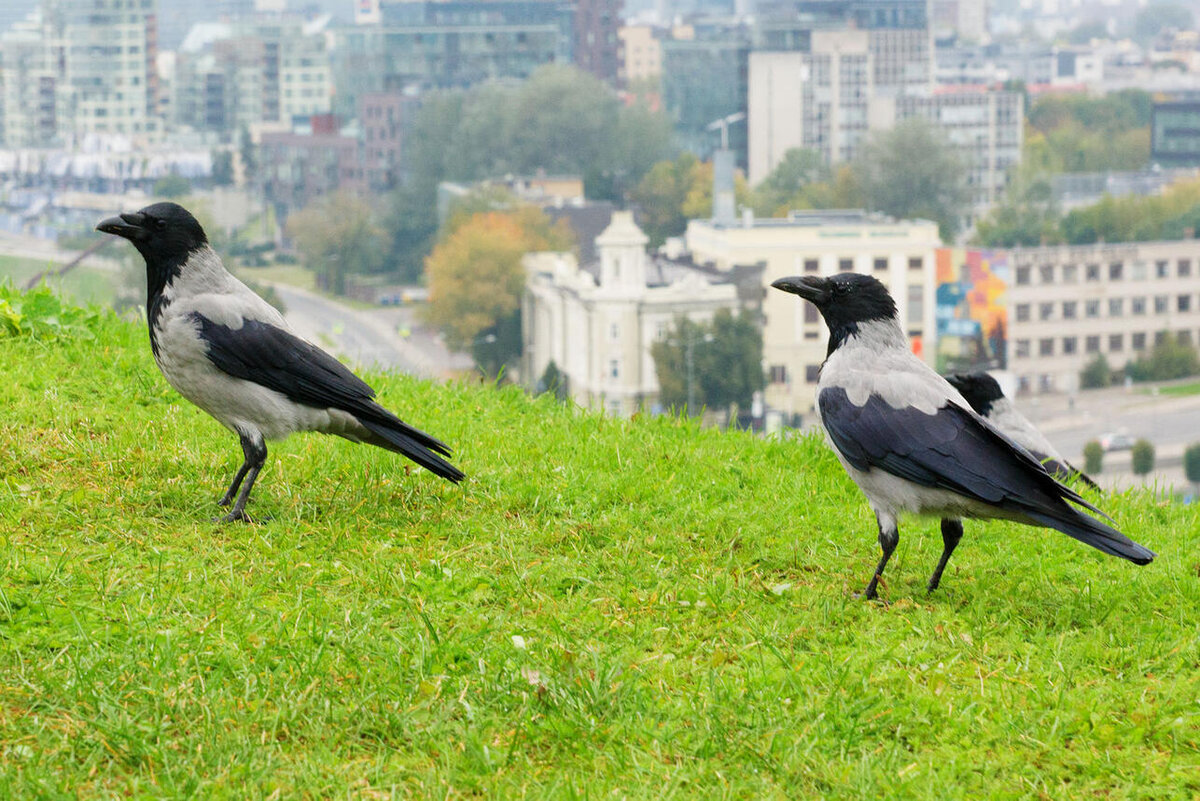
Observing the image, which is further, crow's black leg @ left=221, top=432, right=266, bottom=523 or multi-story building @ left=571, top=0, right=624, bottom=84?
multi-story building @ left=571, top=0, right=624, bottom=84

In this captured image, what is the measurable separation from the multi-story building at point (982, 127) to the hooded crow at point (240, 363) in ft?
282

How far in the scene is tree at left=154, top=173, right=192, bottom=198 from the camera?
80.8 metres

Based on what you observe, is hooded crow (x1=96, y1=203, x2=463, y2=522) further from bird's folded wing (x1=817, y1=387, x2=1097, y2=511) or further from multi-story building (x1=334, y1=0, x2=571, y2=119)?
multi-story building (x1=334, y1=0, x2=571, y2=119)

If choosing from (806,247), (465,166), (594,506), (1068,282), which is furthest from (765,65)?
(594,506)

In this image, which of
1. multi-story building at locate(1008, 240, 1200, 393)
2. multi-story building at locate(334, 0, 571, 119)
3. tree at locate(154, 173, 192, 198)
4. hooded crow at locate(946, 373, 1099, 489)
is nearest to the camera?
hooded crow at locate(946, 373, 1099, 489)

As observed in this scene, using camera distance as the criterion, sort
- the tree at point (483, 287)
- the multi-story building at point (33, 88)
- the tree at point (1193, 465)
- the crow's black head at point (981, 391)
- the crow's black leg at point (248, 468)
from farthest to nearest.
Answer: the multi-story building at point (33, 88) → the tree at point (483, 287) → the tree at point (1193, 465) → the crow's black head at point (981, 391) → the crow's black leg at point (248, 468)

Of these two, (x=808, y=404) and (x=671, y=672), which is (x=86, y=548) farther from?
(x=808, y=404)

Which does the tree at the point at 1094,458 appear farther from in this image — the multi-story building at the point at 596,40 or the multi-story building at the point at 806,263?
the multi-story building at the point at 596,40

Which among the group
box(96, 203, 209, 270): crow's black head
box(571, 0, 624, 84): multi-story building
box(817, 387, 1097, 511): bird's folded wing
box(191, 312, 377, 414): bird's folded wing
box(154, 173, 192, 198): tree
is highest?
box(571, 0, 624, 84): multi-story building

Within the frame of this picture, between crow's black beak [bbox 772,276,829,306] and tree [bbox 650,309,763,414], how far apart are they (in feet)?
153

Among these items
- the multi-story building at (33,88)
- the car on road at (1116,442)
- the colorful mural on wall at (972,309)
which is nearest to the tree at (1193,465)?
the car on road at (1116,442)

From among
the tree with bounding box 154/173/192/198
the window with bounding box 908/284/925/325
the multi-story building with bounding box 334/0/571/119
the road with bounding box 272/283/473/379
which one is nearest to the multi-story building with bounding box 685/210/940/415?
the window with bounding box 908/284/925/325

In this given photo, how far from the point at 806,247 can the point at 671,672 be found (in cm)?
5833

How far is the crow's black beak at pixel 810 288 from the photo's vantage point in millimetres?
4926
